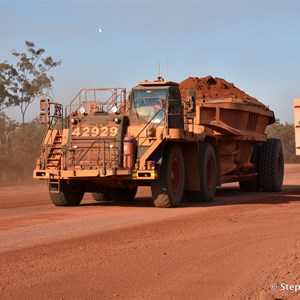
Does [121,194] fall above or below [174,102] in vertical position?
below

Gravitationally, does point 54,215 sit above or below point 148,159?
below

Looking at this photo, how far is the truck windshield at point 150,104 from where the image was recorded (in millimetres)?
13812

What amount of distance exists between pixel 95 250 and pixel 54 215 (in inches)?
168

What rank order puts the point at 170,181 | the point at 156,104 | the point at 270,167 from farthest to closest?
1. the point at 270,167
2. the point at 156,104
3. the point at 170,181

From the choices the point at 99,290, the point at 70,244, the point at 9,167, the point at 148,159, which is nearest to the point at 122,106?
the point at 148,159

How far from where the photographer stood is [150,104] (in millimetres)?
14000

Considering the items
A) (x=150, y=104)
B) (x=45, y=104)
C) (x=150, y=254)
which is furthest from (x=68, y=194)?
(x=150, y=254)

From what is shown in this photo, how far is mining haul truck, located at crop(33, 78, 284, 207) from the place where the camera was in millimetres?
13211

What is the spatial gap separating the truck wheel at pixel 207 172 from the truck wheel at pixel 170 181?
77 centimetres

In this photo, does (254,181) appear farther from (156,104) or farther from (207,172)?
(156,104)

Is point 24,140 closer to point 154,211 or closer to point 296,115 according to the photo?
point 296,115

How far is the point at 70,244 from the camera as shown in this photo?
27.8 ft

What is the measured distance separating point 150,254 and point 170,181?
18.7 ft

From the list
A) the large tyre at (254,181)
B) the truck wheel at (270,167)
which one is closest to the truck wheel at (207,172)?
the truck wheel at (270,167)
